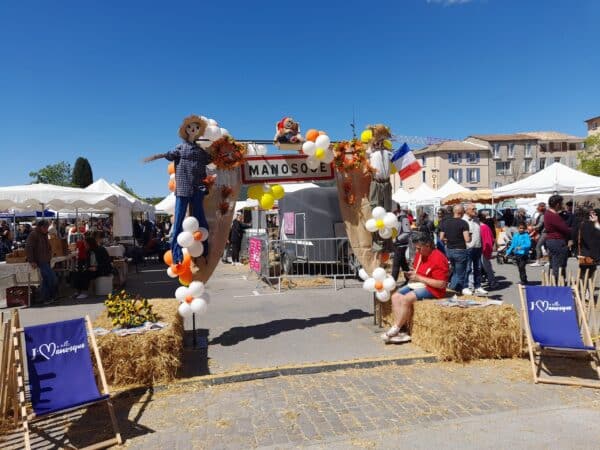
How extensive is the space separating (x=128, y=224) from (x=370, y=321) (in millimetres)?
10312

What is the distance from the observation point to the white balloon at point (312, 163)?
6.42m

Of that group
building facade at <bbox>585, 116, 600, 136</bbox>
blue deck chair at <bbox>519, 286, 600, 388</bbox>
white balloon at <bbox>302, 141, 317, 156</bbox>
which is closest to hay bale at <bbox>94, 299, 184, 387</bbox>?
white balloon at <bbox>302, 141, 317, 156</bbox>

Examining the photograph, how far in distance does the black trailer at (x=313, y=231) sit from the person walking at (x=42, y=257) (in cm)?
589

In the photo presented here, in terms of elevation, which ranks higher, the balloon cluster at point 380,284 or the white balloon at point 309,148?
the white balloon at point 309,148

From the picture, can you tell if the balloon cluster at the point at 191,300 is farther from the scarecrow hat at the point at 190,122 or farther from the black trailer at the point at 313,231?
the black trailer at the point at 313,231

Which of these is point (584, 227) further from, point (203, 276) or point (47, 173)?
point (47, 173)

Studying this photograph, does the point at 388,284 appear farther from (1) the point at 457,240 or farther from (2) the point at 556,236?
(2) the point at 556,236

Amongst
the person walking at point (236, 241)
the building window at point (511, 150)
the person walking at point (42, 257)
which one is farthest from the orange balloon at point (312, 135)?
the building window at point (511, 150)

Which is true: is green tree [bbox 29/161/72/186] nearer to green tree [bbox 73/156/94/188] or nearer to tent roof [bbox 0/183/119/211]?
green tree [bbox 73/156/94/188]

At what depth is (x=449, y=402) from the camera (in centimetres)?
417

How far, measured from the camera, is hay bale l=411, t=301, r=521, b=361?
5234mm

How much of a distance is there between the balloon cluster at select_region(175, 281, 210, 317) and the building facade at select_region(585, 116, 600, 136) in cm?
8661

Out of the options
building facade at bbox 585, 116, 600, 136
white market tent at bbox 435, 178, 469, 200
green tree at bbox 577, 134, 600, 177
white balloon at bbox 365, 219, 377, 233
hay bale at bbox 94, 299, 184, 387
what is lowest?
hay bale at bbox 94, 299, 184, 387

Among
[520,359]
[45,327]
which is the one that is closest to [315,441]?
[45,327]
